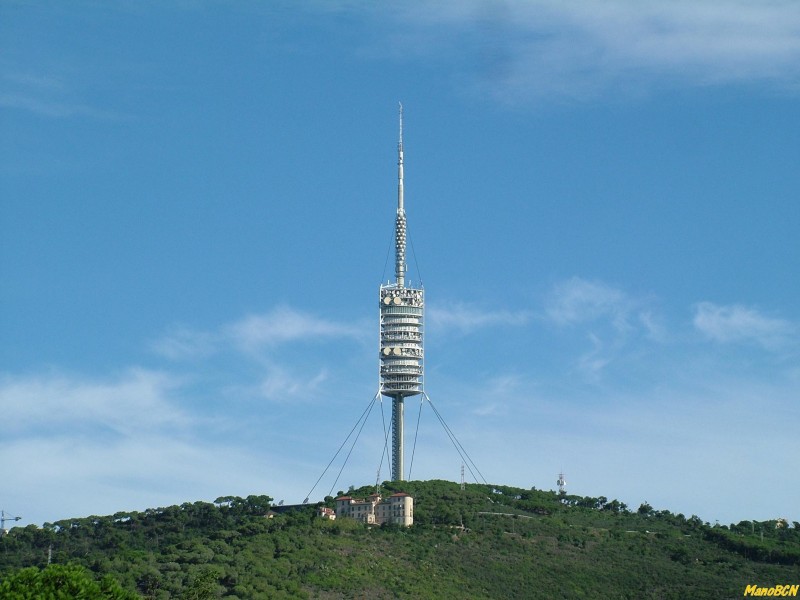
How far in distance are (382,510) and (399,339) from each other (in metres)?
25.2

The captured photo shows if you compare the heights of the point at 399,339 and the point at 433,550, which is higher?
the point at 399,339

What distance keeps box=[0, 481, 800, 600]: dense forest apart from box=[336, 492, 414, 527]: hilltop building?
1.88m

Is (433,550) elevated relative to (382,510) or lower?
lower

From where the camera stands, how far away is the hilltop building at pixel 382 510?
160 meters

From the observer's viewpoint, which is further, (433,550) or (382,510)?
(382,510)

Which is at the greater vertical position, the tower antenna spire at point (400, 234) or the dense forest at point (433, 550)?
the tower antenna spire at point (400, 234)

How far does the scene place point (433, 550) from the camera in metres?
150

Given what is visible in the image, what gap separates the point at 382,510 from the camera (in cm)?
16162

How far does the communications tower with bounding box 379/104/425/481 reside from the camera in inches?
6983

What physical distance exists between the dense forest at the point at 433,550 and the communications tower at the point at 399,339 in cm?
839

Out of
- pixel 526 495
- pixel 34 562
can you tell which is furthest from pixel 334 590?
pixel 526 495

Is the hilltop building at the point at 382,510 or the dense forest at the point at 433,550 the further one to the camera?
the hilltop building at the point at 382,510

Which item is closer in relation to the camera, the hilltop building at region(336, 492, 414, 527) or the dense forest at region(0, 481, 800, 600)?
the dense forest at region(0, 481, 800, 600)

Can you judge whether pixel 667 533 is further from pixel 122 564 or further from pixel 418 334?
pixel 122 564
